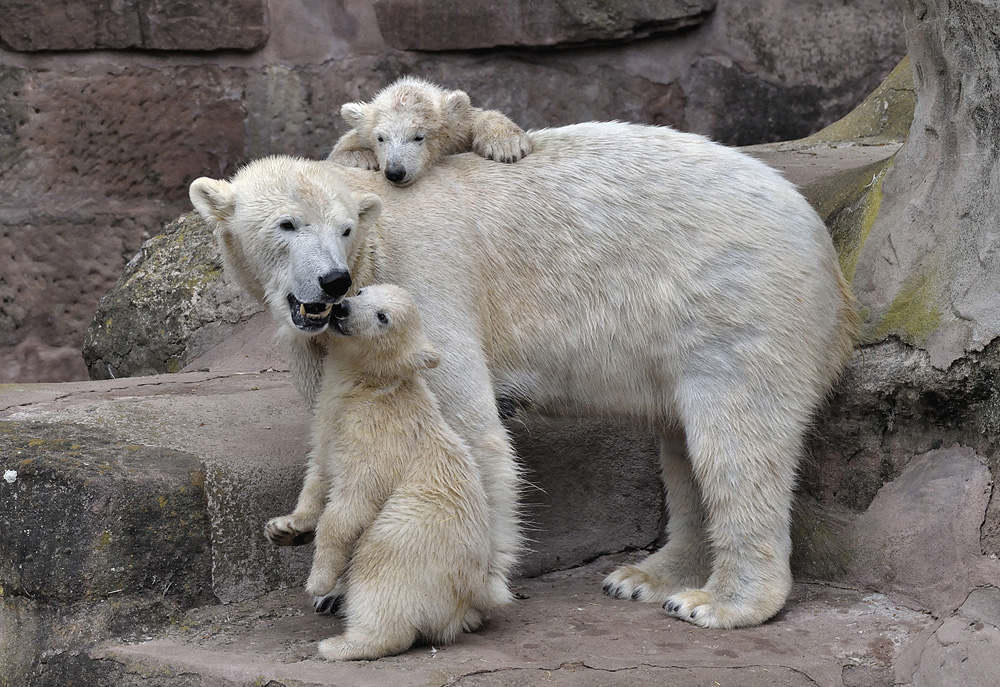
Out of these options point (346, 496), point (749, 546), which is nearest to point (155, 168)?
point (346, 496)

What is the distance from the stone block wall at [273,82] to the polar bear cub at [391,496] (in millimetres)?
3169

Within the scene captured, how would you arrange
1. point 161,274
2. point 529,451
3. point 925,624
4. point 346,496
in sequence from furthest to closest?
point 161,274
point 529,451
point 925,624
point 346,496

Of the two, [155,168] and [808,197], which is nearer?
[808,197]

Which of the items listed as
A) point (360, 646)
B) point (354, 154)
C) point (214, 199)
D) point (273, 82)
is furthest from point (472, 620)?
point (273, 82)

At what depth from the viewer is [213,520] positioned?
3580mm

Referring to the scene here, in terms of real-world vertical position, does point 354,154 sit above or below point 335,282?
above

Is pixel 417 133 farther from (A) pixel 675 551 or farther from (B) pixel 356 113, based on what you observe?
(A) pixel 675 551

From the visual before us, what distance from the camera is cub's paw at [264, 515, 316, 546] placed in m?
3.25

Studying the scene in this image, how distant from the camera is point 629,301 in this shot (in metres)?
3.74

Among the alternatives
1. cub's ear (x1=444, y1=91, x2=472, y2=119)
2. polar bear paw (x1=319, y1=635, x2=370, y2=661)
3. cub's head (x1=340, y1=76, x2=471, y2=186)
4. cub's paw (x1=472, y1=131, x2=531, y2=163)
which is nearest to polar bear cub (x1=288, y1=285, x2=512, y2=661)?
polar bear paw (x1=319, y1=635, x2=370, y2=661)

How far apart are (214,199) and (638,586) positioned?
6.00 ft

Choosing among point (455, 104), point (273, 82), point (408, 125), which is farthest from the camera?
point (273, 82)

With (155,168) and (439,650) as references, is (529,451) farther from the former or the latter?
(155,168)

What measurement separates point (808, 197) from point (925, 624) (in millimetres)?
1787
